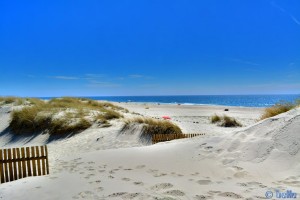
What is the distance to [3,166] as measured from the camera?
7.91 m

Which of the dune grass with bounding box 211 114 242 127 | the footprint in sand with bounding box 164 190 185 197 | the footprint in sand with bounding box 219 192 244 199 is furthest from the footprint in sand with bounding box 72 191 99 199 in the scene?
the dune grass with bounding box 211 114 242 127

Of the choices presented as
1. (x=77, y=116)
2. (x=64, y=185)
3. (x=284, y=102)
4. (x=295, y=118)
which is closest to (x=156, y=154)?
(x=64, y=185)

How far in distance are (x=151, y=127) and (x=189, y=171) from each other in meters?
7.84

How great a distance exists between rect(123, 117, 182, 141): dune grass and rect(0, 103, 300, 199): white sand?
462 cm

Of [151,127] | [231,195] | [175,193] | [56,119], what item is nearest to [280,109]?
[151,127]

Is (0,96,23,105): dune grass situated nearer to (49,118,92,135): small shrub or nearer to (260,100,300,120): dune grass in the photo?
(49,118,92,135): small shrub

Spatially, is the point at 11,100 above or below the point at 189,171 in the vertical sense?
above

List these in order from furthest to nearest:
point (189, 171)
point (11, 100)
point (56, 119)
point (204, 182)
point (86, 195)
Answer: point (11, 100)
point (56, 119)
point (189, 171)
point (204, 182)
point (86, 195)

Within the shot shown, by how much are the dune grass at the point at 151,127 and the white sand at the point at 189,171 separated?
462 centimetres

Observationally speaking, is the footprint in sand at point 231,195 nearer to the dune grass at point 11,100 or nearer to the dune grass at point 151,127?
the dune grass at point 151,127

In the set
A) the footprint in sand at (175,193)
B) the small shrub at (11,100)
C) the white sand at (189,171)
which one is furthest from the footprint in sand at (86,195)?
the small shrub at (11,100)

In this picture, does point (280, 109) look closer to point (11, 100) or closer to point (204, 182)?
point (204, 182)

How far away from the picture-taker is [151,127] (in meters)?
14.9

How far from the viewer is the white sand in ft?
18.9
